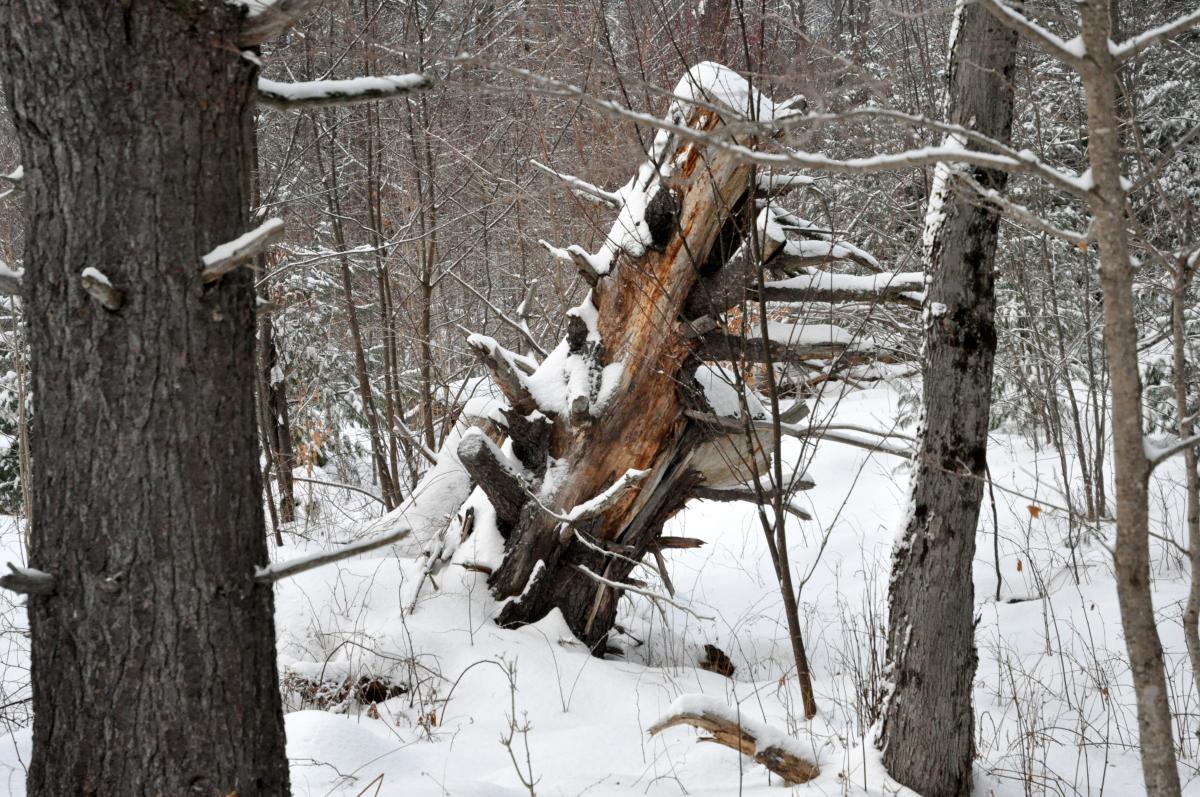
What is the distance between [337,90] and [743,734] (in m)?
2.47

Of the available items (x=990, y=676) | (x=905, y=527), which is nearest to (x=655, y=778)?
(x=905, y=527)

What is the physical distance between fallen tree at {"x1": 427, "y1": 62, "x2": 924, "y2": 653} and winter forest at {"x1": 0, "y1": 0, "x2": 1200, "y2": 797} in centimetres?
3

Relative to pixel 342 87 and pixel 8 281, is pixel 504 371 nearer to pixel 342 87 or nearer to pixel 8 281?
pixel 342 87

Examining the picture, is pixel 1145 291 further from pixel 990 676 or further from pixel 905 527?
pixel 905 527

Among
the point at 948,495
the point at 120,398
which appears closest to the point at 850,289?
the point at 948,495

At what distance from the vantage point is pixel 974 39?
307 centimetres

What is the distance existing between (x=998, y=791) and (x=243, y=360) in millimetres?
3234

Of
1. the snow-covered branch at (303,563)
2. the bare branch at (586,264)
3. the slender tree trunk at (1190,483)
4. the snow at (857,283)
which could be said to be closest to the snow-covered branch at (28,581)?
the snow-covered branch at (303,563)

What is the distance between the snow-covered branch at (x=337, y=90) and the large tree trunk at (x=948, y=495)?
196 centimetres

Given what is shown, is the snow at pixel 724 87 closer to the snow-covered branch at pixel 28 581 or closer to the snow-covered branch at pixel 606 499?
the snow-covered branch at pixel 606 499

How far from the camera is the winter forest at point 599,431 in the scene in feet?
6.12

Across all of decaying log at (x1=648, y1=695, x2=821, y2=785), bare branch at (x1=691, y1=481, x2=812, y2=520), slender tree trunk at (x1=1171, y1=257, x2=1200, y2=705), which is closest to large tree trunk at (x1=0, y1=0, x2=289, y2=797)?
decaying log at (x1=648, y1=695, x2=821, y2=785)

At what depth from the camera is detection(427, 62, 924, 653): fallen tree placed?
4285mm

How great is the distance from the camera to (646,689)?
430 cm
